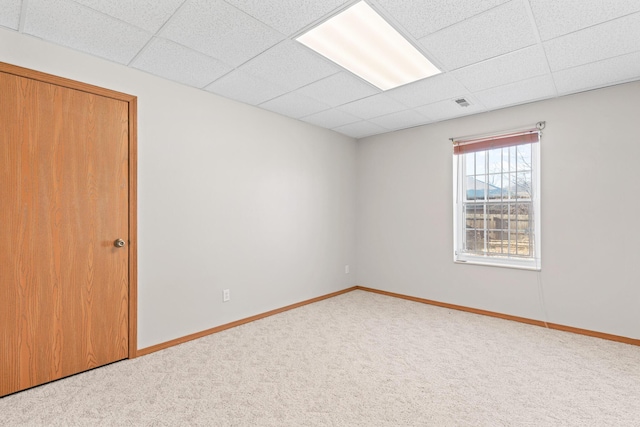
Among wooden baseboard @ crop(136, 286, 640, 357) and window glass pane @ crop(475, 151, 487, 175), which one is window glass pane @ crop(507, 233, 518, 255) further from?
window glass pane @ crop(475, 151, 487, 175)

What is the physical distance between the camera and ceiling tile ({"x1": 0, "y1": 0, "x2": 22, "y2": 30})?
187 cm

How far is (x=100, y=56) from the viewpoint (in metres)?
2.48

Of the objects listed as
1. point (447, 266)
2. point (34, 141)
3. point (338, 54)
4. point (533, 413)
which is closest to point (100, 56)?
point (34, 141)

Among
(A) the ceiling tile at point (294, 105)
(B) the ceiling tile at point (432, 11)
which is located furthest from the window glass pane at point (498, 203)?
(B) the ceiling tile at point (432, 11)

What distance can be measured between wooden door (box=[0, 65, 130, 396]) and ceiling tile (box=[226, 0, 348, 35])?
4.79 feet

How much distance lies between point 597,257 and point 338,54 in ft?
10.3

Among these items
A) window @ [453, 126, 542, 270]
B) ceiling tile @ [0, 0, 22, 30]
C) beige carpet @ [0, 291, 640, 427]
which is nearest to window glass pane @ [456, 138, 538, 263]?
window @ [453, 126, 542, 270]

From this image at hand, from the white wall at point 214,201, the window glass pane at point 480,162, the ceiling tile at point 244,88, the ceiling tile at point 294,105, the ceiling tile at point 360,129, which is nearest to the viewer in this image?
the white wall at point 214,201

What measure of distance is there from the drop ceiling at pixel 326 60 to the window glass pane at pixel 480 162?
752 millimetres

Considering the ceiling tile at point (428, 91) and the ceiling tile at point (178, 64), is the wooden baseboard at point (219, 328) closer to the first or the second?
the ceiling tile at point (178, 64)

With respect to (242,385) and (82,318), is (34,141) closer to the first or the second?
(82,318)

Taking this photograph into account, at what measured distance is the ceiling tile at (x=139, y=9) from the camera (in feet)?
6.11

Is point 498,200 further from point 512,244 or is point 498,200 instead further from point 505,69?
point 505,69

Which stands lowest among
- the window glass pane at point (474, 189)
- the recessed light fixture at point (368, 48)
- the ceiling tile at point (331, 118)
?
the window glass pane at point (474, 189)
